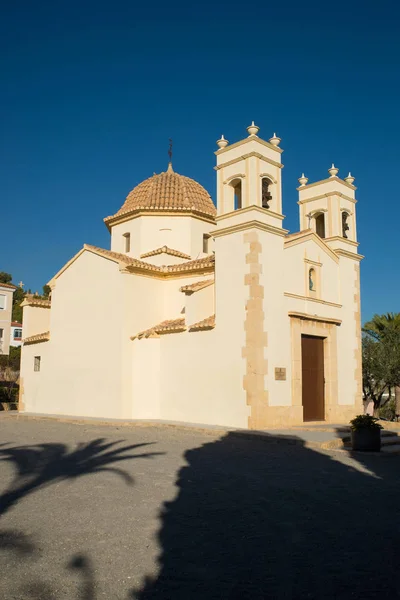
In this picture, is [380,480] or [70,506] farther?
[380,480]

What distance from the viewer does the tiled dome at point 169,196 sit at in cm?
2150

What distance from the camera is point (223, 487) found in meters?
7.68

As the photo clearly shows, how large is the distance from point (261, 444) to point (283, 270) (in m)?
5.77

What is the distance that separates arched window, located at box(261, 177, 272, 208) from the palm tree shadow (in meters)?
8.33

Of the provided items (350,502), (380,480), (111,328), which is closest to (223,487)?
(350,502)

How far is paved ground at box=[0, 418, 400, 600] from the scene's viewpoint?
4.18 metres

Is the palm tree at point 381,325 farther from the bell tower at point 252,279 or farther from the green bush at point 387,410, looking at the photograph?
the bell tower at point 252,279

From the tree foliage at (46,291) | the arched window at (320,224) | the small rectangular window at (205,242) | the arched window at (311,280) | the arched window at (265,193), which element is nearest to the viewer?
the arched window at (265,193)

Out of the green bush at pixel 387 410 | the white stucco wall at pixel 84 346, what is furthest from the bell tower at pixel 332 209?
the green bush at pixel 387 410

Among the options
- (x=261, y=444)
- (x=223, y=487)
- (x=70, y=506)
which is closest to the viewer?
(x=70, y=506)

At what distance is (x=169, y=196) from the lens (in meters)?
22.0

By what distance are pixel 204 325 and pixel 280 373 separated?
104 inches

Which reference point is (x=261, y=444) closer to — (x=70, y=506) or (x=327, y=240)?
(x=70, y=506)

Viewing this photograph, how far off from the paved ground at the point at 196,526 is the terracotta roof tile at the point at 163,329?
6605 mm
